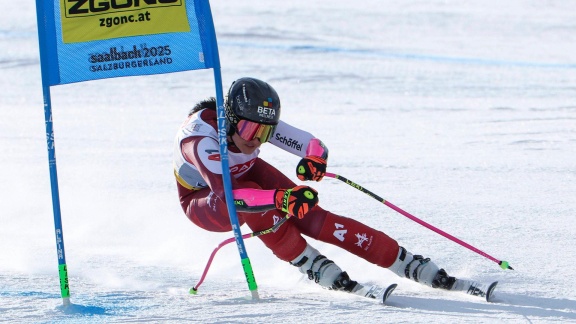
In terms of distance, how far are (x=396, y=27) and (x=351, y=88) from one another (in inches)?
181

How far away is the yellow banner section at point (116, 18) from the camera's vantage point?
3875 millimetres

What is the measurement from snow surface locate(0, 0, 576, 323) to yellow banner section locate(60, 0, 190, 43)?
47.7 inches

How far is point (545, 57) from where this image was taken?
42.7 feet

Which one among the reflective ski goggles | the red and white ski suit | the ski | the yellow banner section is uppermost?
the yellow banner section

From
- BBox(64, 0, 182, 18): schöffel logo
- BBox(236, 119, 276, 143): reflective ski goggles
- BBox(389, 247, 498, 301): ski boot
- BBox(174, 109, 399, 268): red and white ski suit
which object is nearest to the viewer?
BBox(64, 0, 182, 18): schöffel logo

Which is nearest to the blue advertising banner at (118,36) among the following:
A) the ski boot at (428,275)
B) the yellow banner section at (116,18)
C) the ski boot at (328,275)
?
the yellow banner section at (116,18)

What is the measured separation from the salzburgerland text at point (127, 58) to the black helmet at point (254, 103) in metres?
0.50

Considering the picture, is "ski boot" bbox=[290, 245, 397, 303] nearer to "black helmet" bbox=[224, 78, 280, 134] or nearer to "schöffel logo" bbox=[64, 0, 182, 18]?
"black helmet" bbox=[224, 78, 280, 134]

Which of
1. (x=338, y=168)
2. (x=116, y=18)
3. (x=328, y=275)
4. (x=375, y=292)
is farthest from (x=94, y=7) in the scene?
(x=338, y=168)

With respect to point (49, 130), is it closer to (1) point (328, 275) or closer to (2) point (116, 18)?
(2) point (116, 18)

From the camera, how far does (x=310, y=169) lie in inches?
169

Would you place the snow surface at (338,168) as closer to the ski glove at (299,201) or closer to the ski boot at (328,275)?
the ski boot at (328,275)

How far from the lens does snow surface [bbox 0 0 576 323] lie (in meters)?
4.12

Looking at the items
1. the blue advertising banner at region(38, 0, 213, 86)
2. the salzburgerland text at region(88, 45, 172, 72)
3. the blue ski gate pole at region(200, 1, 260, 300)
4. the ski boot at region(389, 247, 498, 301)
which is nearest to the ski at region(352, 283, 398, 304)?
the ski boot at region(389, 247, 498, 301)
